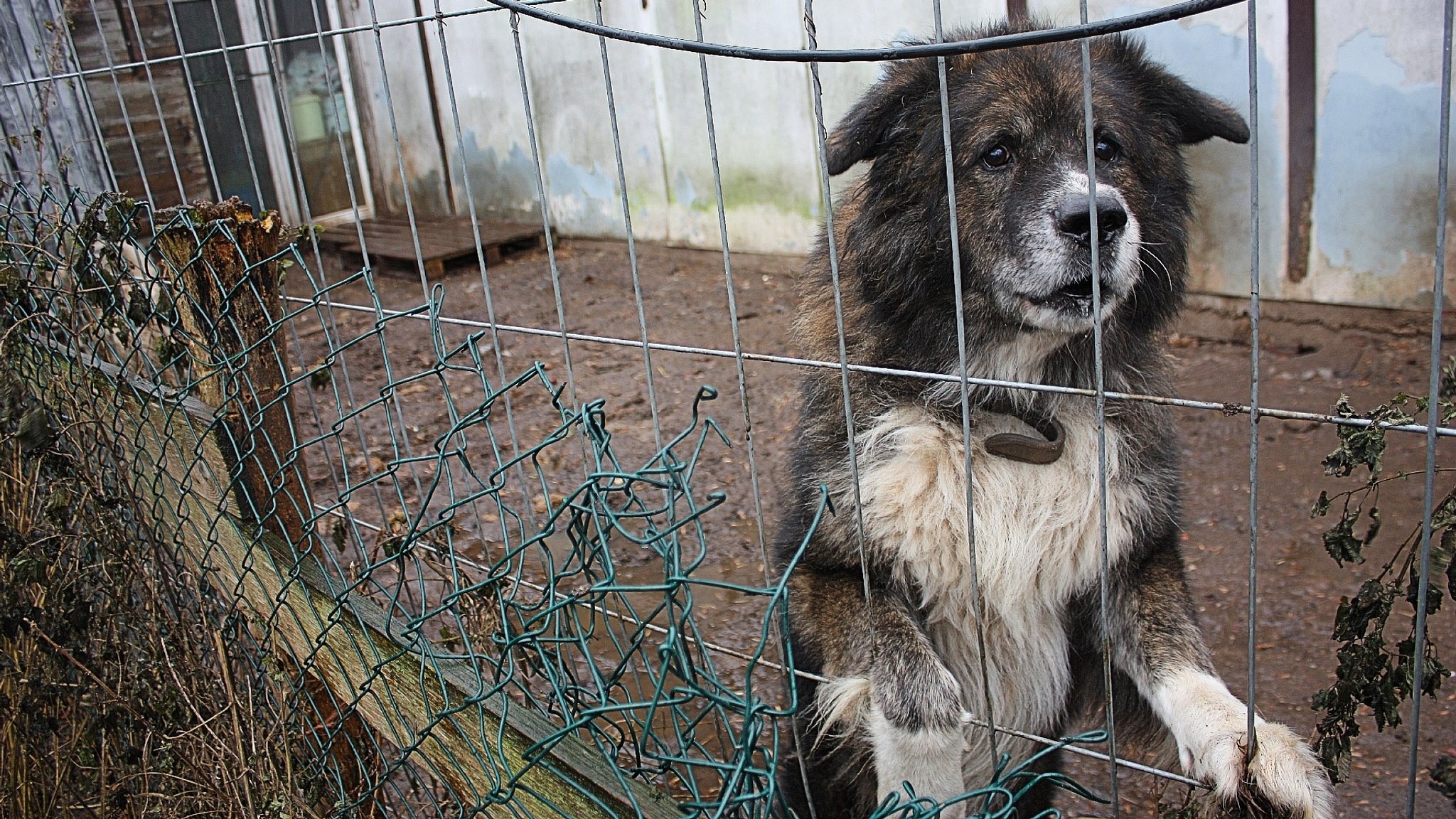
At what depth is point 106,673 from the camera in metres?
2.70

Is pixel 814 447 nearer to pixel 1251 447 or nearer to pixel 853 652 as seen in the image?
pixel 853 652

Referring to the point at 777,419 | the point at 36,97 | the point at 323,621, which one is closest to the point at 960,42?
the point at 323,621

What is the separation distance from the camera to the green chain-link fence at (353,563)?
5.55 feet

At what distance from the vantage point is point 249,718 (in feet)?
7.69

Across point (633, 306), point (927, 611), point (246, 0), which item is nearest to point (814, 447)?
point (927, 611)

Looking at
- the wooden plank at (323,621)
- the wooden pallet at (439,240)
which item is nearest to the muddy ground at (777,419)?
the wooden pallet at (439,240)

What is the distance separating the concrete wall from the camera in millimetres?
5031

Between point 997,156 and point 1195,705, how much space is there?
113cm

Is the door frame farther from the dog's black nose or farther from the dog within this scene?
the dog's black nose

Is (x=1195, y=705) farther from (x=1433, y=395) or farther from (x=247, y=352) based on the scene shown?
(x=247, y=352)

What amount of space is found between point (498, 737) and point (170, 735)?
1.14 m

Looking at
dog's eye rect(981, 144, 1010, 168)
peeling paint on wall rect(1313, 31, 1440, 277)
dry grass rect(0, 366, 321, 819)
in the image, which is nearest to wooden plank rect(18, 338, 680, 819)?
dry grass rect(0, 366, 321, 819)

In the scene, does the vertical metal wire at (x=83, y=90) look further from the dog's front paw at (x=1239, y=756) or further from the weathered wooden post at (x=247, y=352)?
the dog's front paw at (x=1239, y=756)

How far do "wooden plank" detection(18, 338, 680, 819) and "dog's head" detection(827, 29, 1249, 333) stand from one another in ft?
3.91
